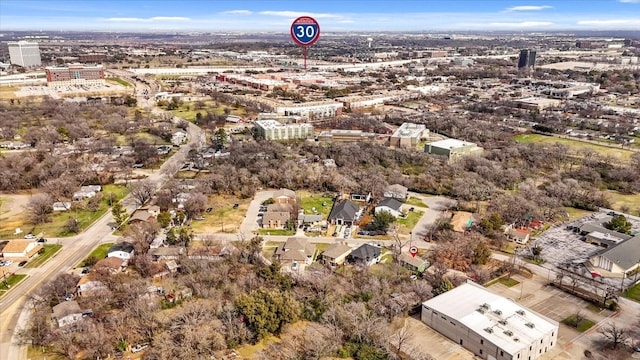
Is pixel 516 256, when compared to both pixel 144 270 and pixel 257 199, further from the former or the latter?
pixel 144 270

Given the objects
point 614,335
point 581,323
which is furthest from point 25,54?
point 614,335

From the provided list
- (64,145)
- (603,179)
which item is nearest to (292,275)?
(603,179)

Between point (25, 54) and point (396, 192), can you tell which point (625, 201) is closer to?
point (396, 192)

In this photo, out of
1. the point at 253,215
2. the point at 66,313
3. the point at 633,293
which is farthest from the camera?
the point at 253,215

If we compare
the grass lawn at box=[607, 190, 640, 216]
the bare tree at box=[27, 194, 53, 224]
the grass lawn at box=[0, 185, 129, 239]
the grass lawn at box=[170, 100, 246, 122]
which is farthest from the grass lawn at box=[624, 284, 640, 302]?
the grass lawn at box=[170, 100, 246, 122]

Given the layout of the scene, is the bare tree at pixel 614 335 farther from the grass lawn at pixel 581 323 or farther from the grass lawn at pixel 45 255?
the grass lawn at pixel 45 255

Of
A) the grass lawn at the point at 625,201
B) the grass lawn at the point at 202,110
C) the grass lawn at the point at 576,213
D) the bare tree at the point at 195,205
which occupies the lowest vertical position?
the grass lawn at the point at 625,201

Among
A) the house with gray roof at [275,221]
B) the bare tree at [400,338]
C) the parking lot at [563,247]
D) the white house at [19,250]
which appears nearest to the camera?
the bare tree at [400,338]

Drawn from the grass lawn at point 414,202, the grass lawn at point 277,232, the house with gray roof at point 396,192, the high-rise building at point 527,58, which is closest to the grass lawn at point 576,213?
the grass lawn at point 414,202
